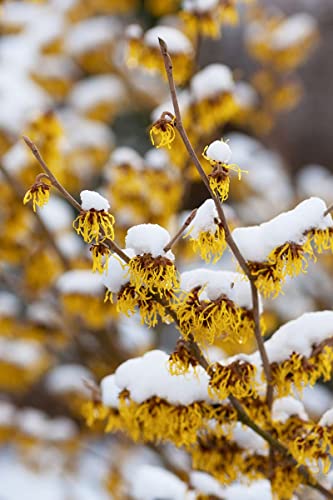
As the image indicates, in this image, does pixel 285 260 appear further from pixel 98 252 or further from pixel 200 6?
pixel 200 6

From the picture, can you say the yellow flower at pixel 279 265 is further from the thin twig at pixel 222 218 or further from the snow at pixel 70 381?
Answer: the snow at pixel 70 381

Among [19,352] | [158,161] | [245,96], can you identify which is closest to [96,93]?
[245,96]

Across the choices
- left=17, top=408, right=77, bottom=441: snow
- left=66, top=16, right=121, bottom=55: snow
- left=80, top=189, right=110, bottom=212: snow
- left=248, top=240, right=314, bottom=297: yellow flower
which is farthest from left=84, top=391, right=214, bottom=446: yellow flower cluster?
left=66, top=16, right=121, bottom=55: snow

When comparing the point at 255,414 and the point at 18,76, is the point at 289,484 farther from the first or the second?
the point at 18,76

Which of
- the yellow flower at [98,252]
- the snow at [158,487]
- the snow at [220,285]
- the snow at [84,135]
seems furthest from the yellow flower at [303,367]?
the snow at [84,135]

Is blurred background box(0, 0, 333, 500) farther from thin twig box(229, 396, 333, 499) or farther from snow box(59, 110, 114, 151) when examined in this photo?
thin twig box(229, 396, 333, 499)

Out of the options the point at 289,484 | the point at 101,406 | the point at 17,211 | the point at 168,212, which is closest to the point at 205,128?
the point at 168,212
